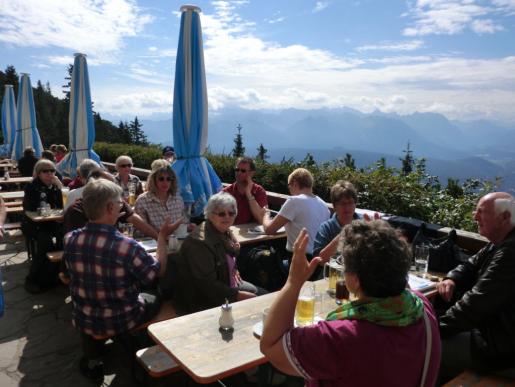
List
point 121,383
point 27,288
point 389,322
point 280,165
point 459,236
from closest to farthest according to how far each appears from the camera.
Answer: point 389,322
point 121,383
point 459,236
point 27,288
point 280,165

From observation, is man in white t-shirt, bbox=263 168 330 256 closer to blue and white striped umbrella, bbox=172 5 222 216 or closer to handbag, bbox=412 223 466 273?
handbag, bbox=412 223 466 273

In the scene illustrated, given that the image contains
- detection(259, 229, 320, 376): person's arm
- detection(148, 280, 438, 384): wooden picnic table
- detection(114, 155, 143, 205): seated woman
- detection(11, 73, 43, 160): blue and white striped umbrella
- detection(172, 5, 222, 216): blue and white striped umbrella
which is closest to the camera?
detection(259, 229, 320, 376): person's arm

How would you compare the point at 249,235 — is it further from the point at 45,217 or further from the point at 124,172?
the point at 45,217

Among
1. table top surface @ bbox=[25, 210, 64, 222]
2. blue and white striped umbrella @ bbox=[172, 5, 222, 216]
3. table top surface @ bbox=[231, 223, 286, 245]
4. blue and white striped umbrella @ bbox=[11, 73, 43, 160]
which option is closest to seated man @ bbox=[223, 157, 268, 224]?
table top surface @ bbox=[231, 223, 286, 245]

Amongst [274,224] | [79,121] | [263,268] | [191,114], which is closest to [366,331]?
[274,224]

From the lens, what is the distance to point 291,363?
1.43 metres

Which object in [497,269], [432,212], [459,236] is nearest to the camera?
[497,269]

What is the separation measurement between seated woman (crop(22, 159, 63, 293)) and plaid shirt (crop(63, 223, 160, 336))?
95.4 inches

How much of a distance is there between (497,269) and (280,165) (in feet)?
18.1

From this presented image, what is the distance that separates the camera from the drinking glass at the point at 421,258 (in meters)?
3.36

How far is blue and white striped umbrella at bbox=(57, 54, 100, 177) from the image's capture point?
714 cm

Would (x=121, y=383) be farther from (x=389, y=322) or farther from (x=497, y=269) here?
(x=497, y=269)

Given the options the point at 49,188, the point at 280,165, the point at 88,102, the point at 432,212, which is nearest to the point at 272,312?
the point at 432,212

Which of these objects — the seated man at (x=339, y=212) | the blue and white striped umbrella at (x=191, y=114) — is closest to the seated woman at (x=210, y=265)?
the seated man at (x=339, y=212)
